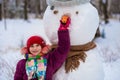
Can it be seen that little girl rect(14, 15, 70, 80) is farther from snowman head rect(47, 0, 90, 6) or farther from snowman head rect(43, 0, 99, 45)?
snowman head rect(47, 0, 90, 6)

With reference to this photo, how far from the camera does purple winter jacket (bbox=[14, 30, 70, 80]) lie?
378 cm

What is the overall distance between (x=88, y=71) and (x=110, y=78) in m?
1.88

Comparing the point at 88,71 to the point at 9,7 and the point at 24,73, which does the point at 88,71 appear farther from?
the point at 9,7

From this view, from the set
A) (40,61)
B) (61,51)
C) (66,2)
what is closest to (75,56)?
(61,51)

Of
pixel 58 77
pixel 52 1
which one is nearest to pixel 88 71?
pixel 58 77

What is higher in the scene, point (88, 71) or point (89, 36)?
point (89, 36)

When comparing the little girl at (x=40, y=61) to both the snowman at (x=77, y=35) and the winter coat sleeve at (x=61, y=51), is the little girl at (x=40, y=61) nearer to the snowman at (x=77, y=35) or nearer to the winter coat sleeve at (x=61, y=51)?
the winter coat sleeve at (x=61, y=51)

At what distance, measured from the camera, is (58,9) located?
13.0ft

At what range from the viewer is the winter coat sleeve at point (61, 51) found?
12.3ft

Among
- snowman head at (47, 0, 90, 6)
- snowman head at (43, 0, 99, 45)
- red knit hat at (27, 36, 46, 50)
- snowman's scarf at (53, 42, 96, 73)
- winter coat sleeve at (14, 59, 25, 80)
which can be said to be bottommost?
winter coat sleeve at (14, 59, 25, 80)

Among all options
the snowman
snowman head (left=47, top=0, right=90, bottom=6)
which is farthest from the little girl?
snowman head (left=47, top=0, right=90, bottom=6)

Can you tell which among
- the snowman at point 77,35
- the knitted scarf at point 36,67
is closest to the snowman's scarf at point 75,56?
the snowman at point 77,35

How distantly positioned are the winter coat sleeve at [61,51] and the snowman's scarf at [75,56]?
97mm

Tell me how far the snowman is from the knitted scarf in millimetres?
189
